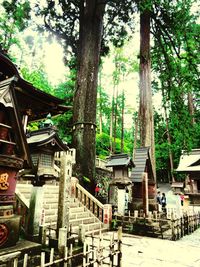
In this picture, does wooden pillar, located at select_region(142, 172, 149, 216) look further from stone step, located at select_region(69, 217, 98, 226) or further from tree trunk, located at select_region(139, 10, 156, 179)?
stone step, located at select_region(69, 217, 98, 226)

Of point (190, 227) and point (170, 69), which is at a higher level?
point (170, 69)

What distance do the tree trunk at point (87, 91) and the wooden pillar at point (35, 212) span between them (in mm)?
5043

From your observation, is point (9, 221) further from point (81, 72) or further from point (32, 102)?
point (81, 72)

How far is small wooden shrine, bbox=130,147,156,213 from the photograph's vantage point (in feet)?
39.8

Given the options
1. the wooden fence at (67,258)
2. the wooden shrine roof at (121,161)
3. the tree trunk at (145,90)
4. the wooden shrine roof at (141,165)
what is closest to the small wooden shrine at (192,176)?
the tree trunk at (145,90)

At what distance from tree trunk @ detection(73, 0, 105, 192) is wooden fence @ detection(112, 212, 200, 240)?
270 cm

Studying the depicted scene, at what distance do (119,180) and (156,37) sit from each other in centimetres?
Answer: 1151

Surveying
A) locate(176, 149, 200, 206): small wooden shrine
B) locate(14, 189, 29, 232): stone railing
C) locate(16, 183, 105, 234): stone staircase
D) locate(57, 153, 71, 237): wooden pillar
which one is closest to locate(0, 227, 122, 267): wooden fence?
locate(57, 153, 71, 237): wooden pillar

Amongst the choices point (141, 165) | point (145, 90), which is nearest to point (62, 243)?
point (141, 165)

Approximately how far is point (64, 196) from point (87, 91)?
8.29 meters

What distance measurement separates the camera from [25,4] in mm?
13133

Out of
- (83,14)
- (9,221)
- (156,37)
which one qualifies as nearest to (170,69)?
(156,37)

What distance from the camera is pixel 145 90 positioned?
15.9 m

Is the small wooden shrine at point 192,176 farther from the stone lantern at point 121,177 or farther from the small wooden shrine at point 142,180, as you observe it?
the stone lantern at point 121,177
